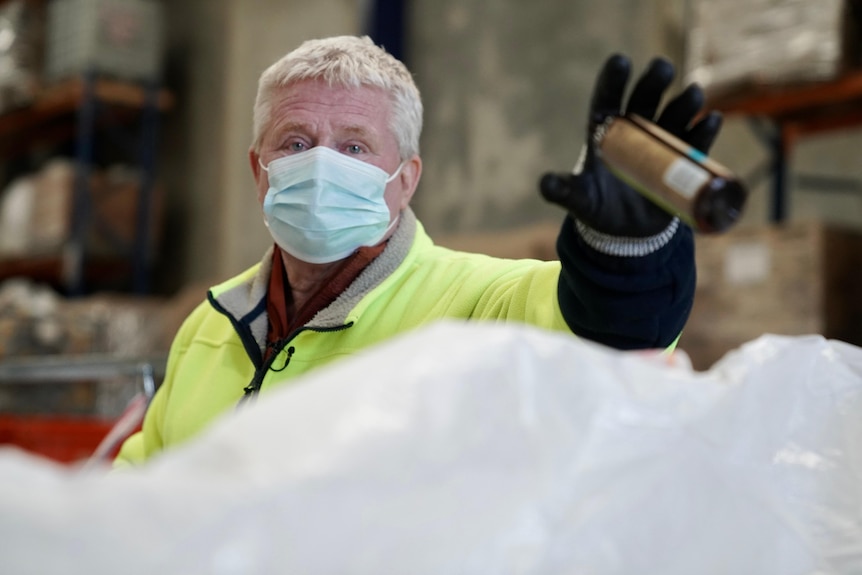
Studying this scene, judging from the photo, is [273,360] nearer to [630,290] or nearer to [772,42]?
[630,290]

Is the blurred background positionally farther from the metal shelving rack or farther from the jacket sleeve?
the jacket sleeve

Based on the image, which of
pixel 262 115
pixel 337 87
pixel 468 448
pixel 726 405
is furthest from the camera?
pixel 262 115

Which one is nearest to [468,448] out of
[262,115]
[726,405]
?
[726,405]

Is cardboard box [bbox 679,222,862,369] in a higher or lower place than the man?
lower

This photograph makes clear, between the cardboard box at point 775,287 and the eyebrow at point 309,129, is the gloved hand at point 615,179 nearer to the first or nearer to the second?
the eyebrow at point 309,129

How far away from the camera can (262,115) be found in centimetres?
174

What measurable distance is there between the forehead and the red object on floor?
223 centimetres

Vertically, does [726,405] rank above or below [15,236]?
above

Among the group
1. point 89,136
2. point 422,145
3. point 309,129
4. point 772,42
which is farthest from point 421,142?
point 309,129

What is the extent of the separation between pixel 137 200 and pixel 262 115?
4913mm

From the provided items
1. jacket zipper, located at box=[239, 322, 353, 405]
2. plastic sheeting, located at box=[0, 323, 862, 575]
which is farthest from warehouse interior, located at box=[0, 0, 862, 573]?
plastic sheeting, located at box=[0, 323, 862, 575]

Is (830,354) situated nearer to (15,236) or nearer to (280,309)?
(280,309)

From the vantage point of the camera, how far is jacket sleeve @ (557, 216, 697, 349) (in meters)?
1.03

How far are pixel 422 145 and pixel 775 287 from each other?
291cm
